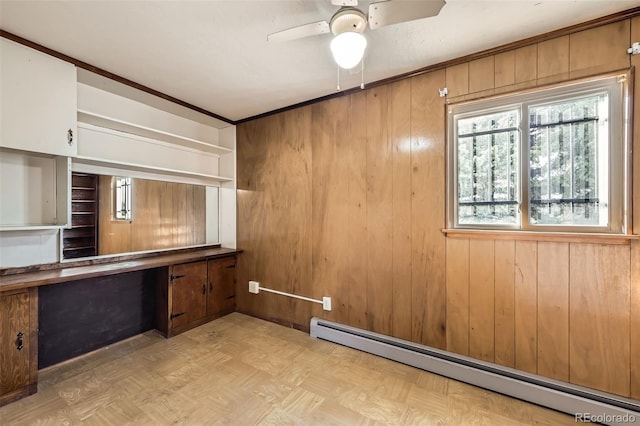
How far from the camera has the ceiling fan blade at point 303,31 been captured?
140 centimetres

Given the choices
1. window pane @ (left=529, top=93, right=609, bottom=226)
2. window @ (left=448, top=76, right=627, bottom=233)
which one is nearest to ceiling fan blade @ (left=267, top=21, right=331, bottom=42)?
window @ (left=448, top=76, right=627, bottom=233)

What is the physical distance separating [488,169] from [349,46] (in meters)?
1.40

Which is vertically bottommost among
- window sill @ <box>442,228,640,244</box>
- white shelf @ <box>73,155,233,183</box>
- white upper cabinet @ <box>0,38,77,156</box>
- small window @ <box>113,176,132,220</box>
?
window sill @ <box>442,228,640,244</box>

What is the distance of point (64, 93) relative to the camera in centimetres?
198

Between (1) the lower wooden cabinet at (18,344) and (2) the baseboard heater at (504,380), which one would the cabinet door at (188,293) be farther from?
(2) the baseboard heater at (504,380)

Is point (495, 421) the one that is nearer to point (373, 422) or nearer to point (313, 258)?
point (373, 422)

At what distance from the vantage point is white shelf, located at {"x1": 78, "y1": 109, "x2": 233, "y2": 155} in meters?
2.25

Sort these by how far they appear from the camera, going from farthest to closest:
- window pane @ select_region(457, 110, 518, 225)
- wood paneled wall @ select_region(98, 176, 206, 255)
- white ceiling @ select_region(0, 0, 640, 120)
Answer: wood paneled wall @ select_region(98, 176, 206, 255) < window pane @ select_region(457, 110, 518, 225) < white ceiling @ select_region(0, 0, 640, 120)

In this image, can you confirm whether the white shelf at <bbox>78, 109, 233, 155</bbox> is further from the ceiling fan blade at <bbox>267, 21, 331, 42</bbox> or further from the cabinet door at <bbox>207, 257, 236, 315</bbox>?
the ceiling fan blade at <bbox>267, 21, 331, 42</bbox>

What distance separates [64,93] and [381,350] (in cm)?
319

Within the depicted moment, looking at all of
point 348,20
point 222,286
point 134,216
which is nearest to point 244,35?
point 348,20

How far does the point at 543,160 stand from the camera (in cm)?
182

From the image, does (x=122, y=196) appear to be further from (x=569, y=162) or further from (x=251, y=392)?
(x=569, y=162)

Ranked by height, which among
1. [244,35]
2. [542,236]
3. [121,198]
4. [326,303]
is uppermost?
[244,35]
